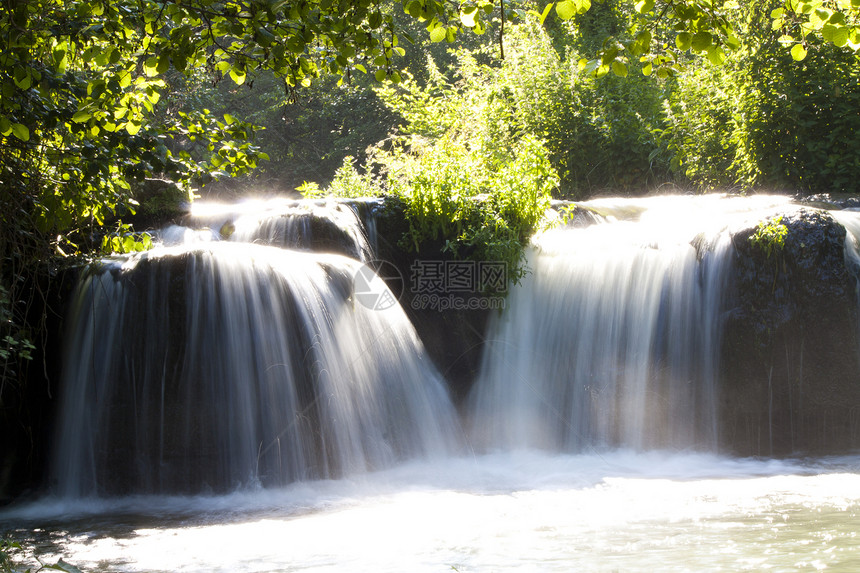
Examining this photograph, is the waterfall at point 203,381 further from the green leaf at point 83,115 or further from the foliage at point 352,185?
the foliage at point 352,185

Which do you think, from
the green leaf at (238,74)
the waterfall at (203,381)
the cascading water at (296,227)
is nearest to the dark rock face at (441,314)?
the cascading water at (296,227)

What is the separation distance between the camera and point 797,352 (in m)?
7.05

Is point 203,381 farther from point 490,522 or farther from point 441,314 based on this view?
point 441,314

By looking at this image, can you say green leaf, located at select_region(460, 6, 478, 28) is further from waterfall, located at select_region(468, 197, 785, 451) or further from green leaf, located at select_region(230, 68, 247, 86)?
waterfall, located at select_region(468, 197, 785, 451)

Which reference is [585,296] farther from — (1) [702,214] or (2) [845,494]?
(2) [845,494]

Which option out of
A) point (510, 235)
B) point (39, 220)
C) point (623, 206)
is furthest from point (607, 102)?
point (39, 220)

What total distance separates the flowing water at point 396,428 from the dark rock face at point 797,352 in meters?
0.26

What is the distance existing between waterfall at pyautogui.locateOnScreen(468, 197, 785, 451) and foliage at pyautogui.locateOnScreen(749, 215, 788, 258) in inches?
9.7

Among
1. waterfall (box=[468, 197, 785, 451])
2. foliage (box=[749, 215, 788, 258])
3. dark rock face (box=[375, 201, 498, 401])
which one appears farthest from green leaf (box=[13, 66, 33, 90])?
foliage (box=[749, 215, 788, 258])

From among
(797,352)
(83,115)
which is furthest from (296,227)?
(797,352)

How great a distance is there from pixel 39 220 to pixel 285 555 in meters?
3.14

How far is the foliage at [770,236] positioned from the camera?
7027 mm

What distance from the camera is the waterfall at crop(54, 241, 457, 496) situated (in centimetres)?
571

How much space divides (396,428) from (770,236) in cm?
387
